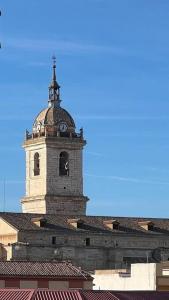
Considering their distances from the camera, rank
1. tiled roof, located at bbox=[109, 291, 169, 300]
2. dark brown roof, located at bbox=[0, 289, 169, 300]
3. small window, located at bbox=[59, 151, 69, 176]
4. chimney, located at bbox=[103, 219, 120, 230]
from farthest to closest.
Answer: small window, located at bbox=[59, 151, 69, 176] → chimney, located at bbox=[103, 219, 120, 230] → tiled roof, located at bbox=[109, 291, 169, 300] → dark brown roof, located at bbox=[0, 289, 169, 300]

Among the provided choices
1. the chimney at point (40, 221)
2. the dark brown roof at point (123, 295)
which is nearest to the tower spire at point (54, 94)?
the chimney at point (40, 221)

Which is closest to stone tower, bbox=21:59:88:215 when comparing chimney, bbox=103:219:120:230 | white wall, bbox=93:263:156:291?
chimney, bbox=103:219:120:230

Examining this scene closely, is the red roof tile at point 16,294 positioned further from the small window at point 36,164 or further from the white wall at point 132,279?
the small window at point 36,164

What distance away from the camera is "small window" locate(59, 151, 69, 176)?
123000 millimetres

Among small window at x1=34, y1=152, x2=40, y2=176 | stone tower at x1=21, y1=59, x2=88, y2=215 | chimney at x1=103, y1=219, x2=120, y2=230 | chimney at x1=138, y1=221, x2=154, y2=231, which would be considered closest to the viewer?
chimney at x1=103, y1=219, x2=120, y2=230

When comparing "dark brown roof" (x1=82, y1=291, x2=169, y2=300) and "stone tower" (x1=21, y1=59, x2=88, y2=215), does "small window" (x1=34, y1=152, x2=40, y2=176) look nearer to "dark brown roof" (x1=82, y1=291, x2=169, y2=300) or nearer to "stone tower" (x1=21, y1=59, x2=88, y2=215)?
"stone tower" (x1=21, y1=59, x2=88, y2=215)

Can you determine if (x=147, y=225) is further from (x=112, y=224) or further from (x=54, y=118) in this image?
(x=54, y=118)

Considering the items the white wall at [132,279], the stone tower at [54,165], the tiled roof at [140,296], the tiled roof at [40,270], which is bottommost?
the tiled roof at [140,296]

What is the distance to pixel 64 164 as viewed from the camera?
12375 centimetres

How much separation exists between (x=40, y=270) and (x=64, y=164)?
49.5 meters

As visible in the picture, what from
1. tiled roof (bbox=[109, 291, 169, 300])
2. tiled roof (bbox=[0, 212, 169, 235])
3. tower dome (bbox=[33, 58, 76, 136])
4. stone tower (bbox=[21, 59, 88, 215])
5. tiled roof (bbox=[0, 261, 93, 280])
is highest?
tower dome (bbox=[33, 58, 76, 136])

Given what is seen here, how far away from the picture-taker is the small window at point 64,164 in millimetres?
123000

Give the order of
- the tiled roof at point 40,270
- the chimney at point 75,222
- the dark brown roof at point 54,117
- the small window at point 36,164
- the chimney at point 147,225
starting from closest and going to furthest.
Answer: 1. the tiled roof at point 40,270
2. the chimney at point 75,222
3. the chimney at point 147,225
4. the dark brown roof at point 54,117
5. the small window at point 36,164

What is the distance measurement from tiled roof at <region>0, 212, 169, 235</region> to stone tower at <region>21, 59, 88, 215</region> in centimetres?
776
